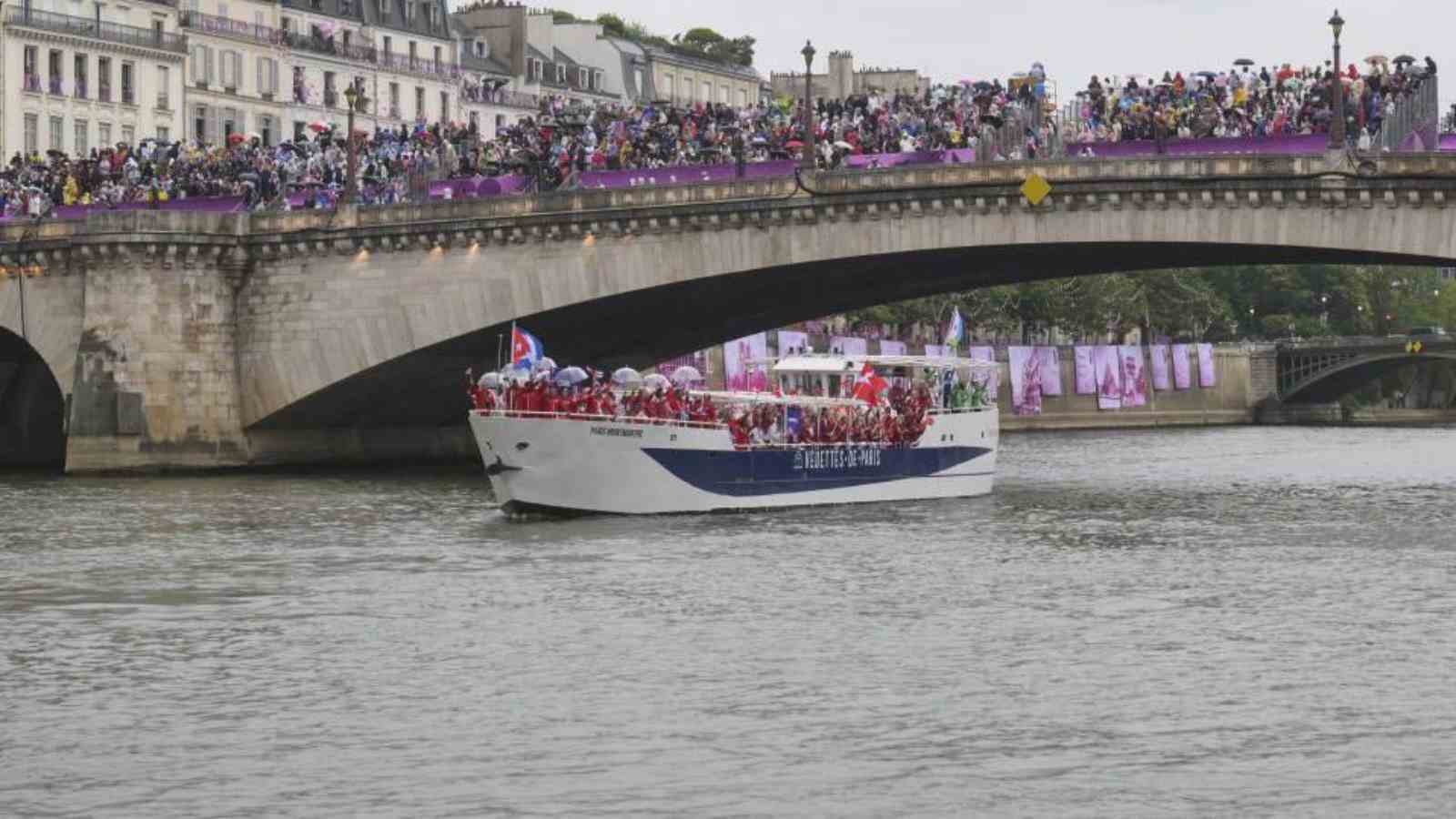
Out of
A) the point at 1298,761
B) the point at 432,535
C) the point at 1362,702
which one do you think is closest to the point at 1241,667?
the point at 1362,702

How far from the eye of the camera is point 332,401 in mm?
72312

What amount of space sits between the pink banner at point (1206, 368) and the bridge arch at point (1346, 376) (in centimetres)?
360

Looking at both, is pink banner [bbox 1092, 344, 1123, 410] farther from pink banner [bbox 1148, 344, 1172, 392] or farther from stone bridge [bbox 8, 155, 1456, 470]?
stone bridge [bbox 8, 155, 1456, 470]

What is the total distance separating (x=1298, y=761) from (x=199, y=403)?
46899 mm

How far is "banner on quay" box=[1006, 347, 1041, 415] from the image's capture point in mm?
125625

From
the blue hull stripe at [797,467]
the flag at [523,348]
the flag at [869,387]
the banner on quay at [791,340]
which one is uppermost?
the banner on quay at [791,340]

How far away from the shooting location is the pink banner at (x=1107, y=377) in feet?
434

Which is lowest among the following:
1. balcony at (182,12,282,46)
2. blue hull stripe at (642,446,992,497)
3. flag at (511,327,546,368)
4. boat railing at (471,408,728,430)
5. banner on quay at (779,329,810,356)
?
blue hull stripe at (642,446,992,497)

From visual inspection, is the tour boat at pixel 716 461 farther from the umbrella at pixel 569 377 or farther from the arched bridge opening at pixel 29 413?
the arched bridge opening at pixel 29 413

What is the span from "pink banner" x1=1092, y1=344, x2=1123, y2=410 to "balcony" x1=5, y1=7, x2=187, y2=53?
46.8 meters

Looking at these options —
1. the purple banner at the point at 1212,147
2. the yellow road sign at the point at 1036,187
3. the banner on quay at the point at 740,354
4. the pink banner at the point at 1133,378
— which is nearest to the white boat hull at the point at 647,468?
the yellow road sign at the point at 1036,187

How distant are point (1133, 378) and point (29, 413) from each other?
66.7 m

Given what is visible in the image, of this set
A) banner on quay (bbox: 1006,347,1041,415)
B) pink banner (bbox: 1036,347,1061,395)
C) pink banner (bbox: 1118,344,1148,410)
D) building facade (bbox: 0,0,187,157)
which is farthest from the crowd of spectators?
pink banner (bbox: 1118,344,1148,410)

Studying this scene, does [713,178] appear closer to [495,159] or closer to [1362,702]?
[495,159]
